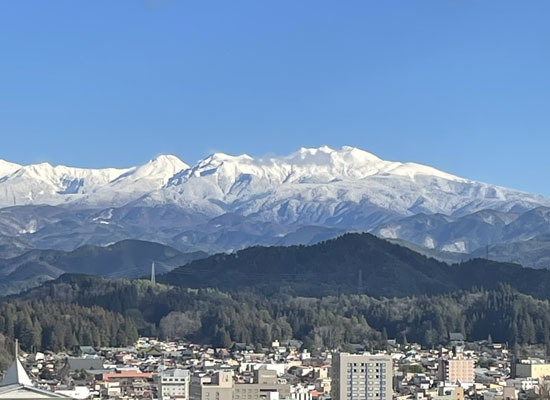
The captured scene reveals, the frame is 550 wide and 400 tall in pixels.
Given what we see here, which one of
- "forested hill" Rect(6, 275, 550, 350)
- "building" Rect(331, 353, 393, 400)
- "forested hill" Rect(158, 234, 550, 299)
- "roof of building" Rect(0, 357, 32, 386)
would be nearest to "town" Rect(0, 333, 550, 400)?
"building" Rect(331, 353, 393, 400)

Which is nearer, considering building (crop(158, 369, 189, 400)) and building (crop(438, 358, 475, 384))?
building (crop(158, 369, 189, 400))

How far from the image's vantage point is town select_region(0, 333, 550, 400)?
91500mm

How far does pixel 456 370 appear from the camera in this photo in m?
110

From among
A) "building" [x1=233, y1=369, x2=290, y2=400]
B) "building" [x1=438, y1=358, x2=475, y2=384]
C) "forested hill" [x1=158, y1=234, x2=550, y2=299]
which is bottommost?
"building" [x1=233, y1=369, x2=290, y2=400]

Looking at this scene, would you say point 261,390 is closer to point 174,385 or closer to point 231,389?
point 231,389

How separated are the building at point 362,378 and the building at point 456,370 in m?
14.1

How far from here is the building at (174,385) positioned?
91938mm

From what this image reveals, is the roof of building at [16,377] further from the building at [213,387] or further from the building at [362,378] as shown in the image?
the building at [362,378]

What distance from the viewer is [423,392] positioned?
9506cm

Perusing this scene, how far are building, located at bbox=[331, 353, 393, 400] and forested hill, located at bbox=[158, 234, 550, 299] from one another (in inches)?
3143

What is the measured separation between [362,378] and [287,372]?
50.4ft

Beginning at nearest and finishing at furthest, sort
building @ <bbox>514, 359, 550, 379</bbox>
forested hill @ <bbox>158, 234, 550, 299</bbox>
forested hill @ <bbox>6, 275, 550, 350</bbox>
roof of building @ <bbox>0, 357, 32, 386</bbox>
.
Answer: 1. roof of building @ <bbox>0, 357, 32, 386</bbox>
2. building @ <bbox>514, 359, 550, 379</bbox>
3. forested hill @ <bbox>6, 275, 550, 350</bbox>
4. forested hill @ <bbox>158, 234, 550, 299</bbox>

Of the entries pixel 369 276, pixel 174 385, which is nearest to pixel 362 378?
pixel 174 385

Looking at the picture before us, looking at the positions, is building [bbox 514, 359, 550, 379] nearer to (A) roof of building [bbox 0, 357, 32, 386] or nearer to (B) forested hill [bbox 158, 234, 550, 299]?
(B) forested hill [bbox 158, 234, 550, 299]
